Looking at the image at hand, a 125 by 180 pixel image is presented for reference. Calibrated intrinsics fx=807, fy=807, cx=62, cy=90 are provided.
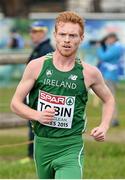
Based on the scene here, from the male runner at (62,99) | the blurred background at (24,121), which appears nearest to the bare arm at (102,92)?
the male runner at (62,99)

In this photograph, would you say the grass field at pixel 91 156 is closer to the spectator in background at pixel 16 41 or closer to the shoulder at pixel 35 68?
the shoulder at pixel 35 68

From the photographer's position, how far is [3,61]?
13523 mm

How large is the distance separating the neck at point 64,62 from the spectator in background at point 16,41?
2035 cm

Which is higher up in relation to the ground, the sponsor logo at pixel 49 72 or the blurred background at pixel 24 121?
the sponsor logo at pixel 49 72

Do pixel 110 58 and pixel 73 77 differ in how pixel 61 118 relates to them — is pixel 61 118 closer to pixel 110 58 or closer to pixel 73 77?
pixel 73 77

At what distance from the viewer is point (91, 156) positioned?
37.9 feet

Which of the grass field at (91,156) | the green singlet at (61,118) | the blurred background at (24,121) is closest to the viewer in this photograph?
the green singlet at (61,118)

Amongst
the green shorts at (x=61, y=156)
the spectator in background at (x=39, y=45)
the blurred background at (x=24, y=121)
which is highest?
the green shorts at (x=61, y=156)

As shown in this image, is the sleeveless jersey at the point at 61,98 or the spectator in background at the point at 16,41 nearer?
the sleeveless jersey at the point at 61,98

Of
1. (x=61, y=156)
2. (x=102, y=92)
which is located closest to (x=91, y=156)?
(x=102, y=92)

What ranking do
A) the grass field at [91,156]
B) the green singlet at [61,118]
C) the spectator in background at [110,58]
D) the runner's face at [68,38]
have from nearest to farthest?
the runner's face at [68,38], the green singlet at [61,118], the grass field at [91,156], the spectator in background at [110,58]

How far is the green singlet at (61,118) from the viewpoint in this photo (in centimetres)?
641

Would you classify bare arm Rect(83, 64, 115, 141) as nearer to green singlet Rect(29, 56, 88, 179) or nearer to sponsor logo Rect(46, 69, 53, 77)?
green singlet Rect(29, 56, 88, 179)

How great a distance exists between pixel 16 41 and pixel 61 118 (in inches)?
823
